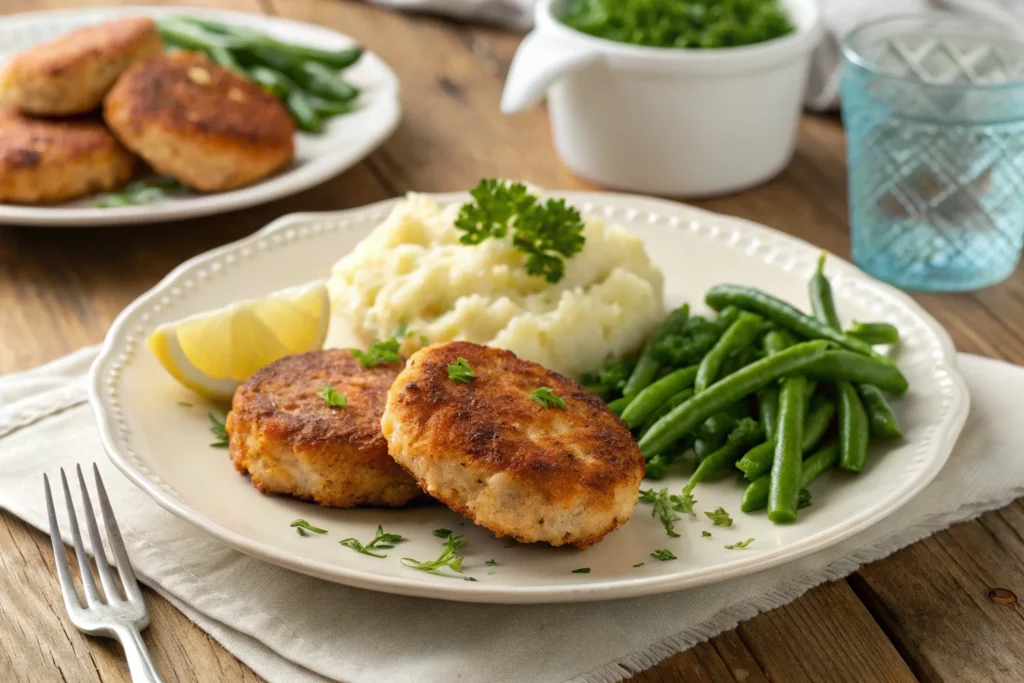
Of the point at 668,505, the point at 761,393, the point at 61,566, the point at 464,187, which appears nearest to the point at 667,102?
the point at 464,187

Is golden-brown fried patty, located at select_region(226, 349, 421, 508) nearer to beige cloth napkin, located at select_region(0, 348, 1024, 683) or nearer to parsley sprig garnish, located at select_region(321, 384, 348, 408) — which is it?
parsley sprig garnish, located at select_region(321, 384, 348, 408)

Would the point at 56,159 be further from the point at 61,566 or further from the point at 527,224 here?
the point at 61,566

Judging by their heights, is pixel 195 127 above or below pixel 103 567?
below

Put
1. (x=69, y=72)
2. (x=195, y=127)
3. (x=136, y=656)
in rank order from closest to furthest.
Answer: (x=136, y=656), (x=195, y=127), (x=69, y=72)

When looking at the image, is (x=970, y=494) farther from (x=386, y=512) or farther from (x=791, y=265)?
(x=386, y=512)

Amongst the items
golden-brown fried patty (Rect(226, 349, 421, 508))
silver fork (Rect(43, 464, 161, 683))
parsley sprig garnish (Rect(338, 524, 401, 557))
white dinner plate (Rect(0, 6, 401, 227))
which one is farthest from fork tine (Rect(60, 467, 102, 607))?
white dinner plate (Rect(0, 6, 401, 227))

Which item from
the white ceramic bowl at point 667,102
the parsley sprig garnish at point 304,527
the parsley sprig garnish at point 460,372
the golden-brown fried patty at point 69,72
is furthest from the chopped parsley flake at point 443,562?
the golden-brown fried patty at point 69,72
